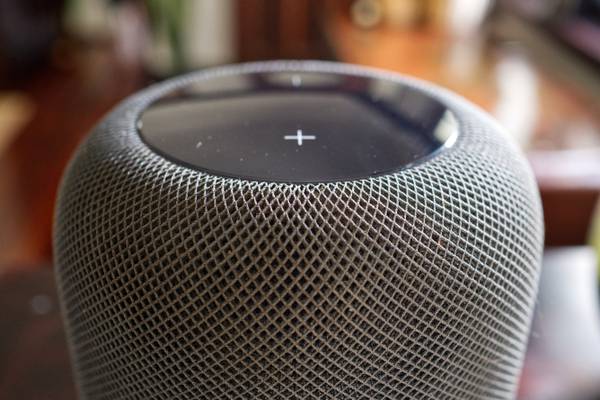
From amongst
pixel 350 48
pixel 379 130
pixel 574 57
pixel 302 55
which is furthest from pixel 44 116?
pixel 379 130

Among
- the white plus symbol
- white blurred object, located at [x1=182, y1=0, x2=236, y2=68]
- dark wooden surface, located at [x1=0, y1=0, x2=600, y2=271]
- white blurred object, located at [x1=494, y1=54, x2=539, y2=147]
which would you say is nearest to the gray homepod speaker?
the white plus symbol

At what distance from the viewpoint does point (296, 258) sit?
12.8 inches

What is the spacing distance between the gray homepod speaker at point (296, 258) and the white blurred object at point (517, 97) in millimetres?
674

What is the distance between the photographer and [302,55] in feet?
7.46

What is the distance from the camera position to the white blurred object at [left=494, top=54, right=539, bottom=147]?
42.7 inches

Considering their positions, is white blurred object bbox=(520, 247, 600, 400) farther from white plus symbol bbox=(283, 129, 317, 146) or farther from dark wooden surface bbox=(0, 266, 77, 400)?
dark wooden surface bbox=(0, 266, 77, 400)

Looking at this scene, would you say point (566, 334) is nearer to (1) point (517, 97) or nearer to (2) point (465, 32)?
(1) point (517, 97)

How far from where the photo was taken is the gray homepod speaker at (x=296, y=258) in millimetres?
330

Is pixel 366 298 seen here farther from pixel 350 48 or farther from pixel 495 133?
pixel 350 48

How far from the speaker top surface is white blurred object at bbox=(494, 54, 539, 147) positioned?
618mm

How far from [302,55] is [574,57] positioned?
1.07 m

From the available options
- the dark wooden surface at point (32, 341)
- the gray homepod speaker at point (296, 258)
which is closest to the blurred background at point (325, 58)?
the dark wooden surface at point (32, 341)

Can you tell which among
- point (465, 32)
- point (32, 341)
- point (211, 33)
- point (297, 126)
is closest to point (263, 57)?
point (211, 33)

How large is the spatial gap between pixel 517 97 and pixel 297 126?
3.05 feet
